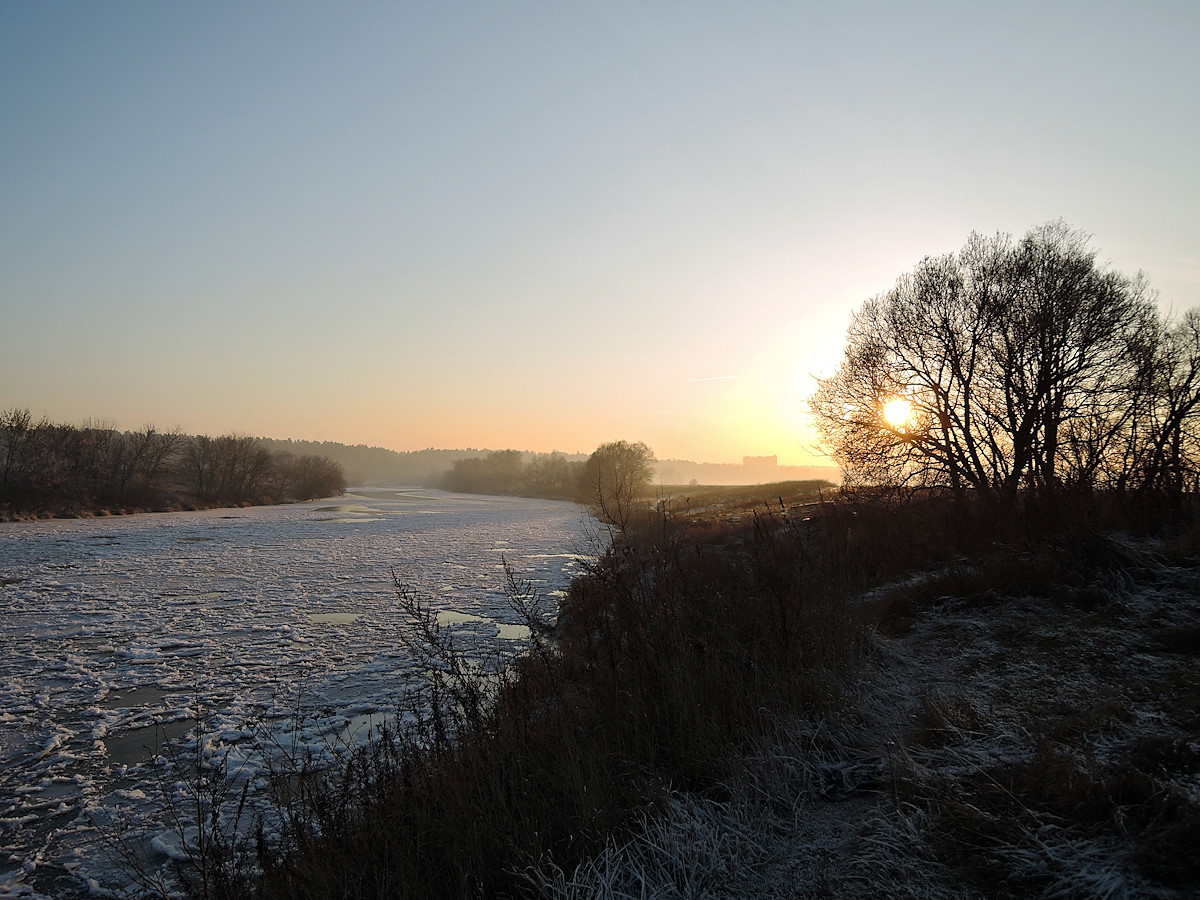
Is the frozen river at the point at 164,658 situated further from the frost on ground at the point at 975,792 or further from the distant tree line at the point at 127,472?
the distant tree line at the point at 127,472

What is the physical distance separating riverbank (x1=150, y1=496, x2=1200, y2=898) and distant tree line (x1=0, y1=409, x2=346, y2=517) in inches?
1868

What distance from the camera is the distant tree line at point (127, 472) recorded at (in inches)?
1689

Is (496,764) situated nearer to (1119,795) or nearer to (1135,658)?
(1119,795)

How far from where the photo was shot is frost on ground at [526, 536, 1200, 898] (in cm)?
→ 277

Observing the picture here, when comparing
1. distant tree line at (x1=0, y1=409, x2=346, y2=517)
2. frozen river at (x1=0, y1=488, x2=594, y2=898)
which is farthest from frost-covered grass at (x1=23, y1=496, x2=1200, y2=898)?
distant tree line at (x1=0, y1=409, x2=346, y2=517)

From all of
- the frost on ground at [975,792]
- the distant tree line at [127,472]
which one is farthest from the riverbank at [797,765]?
the distant tree line at [127,472]

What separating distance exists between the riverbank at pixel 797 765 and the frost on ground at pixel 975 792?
1 cm

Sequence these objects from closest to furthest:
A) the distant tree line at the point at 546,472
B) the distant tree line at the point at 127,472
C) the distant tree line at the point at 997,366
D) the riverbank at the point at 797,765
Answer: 1. the riverbank at the point at 797,765
2. the distant tree line at the point at 997,366
3. the distant tree line at the point at 127,472
4. the distant tree line at the point at 546,472

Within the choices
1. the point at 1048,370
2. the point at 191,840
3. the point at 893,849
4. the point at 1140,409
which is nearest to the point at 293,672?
the point at 191,840

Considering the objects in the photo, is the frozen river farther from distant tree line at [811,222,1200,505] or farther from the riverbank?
distant tree line at [811,222,1200,505]

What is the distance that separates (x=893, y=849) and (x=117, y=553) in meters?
27.9

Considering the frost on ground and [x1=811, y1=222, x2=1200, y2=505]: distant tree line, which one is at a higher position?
[x1=811, y1=222, x2=1200, y2=505]: distant tree line

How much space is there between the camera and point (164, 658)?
1026cm

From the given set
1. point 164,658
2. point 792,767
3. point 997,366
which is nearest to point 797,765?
point 792,767
